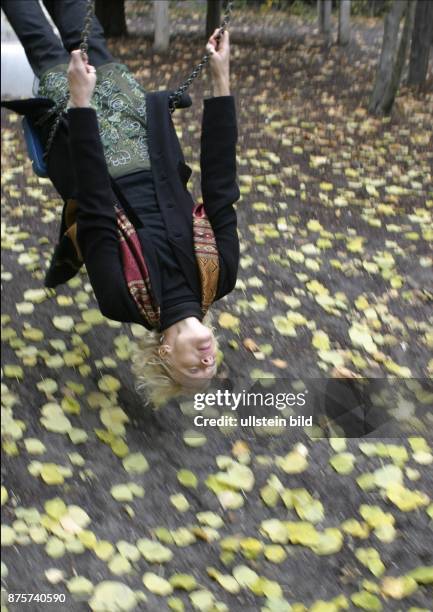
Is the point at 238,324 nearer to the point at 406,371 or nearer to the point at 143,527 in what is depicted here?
the point at 406,371

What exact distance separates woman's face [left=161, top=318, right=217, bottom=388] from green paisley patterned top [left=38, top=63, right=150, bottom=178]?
0.70 m

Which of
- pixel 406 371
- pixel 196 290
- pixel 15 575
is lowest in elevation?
pixel 15 575

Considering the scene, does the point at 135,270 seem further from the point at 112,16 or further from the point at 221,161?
the point at 112,16

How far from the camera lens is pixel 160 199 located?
102 inches

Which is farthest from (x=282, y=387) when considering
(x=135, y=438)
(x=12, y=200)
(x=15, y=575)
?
(x=12, y=200)

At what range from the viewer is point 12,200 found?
16.0 ft

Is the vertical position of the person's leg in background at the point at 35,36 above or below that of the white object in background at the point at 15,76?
above

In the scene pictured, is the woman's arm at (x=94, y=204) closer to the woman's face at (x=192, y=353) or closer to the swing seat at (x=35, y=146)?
the woman's face at (x=192, y=353)

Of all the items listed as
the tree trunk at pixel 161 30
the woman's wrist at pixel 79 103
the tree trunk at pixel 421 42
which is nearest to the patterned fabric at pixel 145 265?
the woman's wrist at pixel 79 103

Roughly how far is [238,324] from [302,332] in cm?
33

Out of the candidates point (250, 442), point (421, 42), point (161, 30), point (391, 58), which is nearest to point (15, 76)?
point (161, 30)

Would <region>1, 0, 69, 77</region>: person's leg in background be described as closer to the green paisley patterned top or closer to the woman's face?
the green paisley patterned top

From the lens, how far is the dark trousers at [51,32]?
316cm

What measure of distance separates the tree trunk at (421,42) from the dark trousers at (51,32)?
13.5 feet
